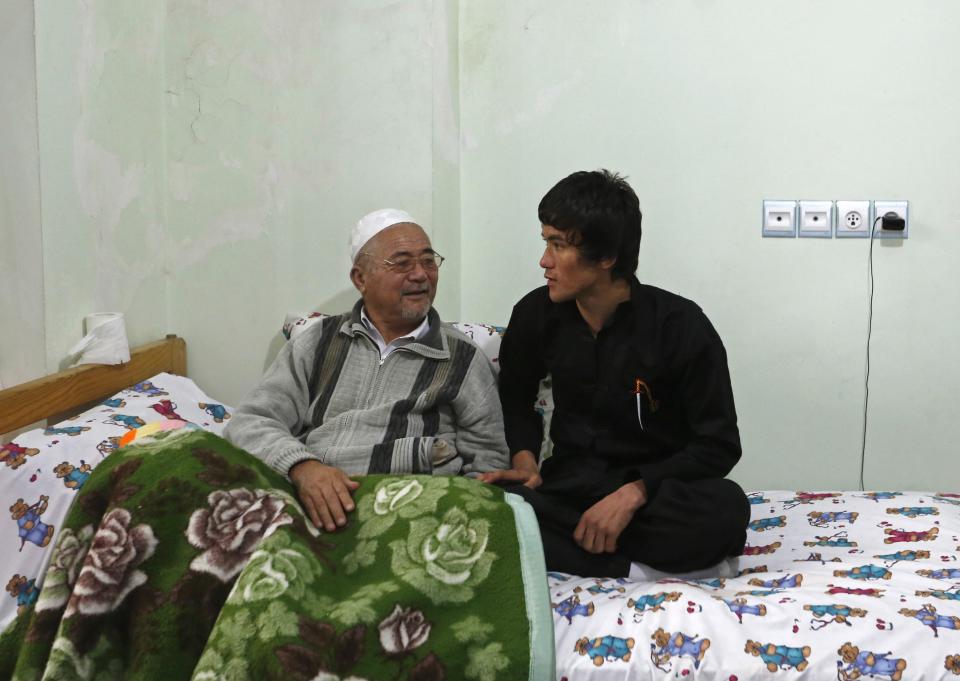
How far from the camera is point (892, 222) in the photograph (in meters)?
2.24

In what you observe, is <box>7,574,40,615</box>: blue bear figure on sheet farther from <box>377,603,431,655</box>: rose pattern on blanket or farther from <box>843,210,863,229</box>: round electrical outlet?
<box>843,210,863,229</box>: round electrical outlet

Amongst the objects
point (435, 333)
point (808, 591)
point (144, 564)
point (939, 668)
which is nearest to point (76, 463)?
point (144, 564)

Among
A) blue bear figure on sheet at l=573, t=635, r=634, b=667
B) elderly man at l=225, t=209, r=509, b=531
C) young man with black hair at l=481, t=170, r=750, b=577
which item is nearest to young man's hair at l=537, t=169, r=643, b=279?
young man with black hair at l=481, t=170, r=750, b=577

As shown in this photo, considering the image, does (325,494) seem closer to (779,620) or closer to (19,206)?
(779,620)

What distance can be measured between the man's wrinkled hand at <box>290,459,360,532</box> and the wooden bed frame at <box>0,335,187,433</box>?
0.55 meters

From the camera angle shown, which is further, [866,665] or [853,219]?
[853,219]

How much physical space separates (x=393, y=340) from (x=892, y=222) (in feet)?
4.16

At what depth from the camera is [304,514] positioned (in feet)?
4.83

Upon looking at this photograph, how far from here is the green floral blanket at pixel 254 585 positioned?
3.99 ft

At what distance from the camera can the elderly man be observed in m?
1.73

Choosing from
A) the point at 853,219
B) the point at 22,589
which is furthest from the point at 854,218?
the point at 22,589

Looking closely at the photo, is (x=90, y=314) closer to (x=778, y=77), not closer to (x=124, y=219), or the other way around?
(x=124, y=219)

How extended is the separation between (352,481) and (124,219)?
3.37 feet

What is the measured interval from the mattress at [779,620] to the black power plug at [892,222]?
2.88 ft
